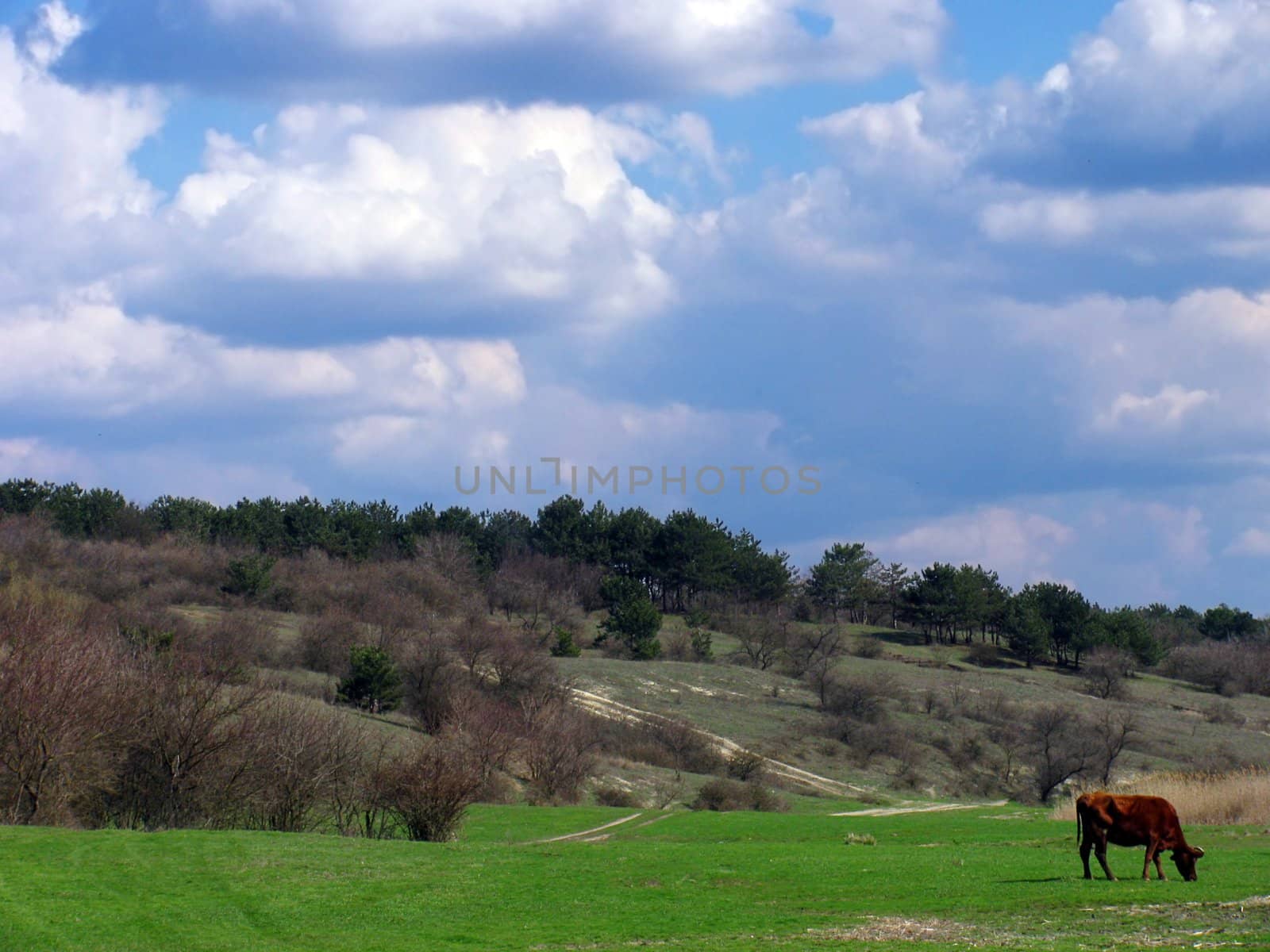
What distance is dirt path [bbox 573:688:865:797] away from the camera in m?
58.4

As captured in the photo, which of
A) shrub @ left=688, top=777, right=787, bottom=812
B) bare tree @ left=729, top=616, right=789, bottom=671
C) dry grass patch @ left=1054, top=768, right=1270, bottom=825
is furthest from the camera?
bare tree @ left=729, top=616, right=789, bottom=671

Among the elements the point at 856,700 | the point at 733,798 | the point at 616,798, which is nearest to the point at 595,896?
the point at 616,798

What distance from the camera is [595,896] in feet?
56.5

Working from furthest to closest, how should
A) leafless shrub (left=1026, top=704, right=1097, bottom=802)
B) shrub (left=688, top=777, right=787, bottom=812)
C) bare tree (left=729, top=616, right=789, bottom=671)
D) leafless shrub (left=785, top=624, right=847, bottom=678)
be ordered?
1. bare tree (left=729, top=616, right=789, bottom=671)
2. leafless shrub (left=785, top=624, right=847, bottom=678)
3. leafless shrub (left=1026, top=704, right=1097, bottom=802)
4. shrub (left=688, top=777, right=787, bottom=812)

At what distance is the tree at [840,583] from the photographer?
123688mm

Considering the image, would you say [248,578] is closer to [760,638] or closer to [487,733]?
[760,638]

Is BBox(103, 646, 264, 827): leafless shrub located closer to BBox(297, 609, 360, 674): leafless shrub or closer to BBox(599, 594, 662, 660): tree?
BBox(297, 609, 360, 674): leafless shrub

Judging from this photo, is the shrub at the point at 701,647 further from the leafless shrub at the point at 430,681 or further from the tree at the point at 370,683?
the tree at the point at 370,683

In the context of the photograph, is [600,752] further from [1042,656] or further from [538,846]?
[1042,656]

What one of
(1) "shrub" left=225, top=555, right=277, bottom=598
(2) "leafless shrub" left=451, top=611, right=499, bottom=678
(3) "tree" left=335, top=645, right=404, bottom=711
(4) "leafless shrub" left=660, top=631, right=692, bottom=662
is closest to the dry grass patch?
(3) "tree" left=335, top=645, right=404, bottom=711

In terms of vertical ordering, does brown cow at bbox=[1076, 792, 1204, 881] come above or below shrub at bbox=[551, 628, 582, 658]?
above

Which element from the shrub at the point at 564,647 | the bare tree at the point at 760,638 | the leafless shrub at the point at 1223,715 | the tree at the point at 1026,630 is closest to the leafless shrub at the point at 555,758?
the shrub at the point at 564,647

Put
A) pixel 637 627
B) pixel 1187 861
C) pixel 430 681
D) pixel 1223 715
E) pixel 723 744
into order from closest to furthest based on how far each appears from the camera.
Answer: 1. pixel 1187 861
2. pixel 430 681
3. pixel 723 744
4. pixel 637 627
5. pixel 1223 715

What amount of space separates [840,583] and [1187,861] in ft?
356
